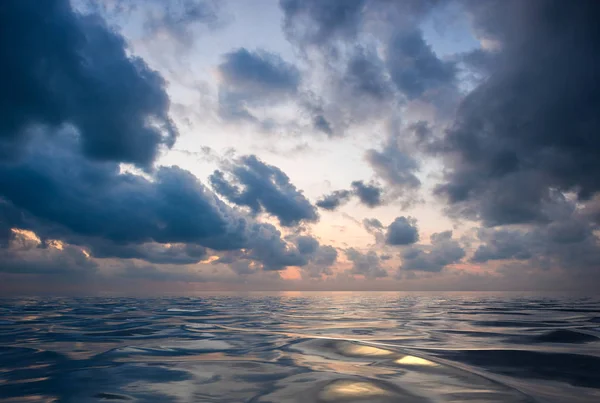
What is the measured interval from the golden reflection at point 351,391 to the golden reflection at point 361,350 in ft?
12.5

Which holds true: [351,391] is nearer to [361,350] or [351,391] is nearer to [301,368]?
[301,368]

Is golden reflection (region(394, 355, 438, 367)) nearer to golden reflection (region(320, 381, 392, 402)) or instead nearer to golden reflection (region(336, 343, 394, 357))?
golden reflection (region(336, 343, 394, 357))

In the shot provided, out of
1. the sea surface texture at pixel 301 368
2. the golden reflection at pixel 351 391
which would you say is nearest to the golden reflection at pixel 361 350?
the sea surface texture at pixel 301 368

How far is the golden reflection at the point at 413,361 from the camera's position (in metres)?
9.71

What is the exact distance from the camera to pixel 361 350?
1220 cm

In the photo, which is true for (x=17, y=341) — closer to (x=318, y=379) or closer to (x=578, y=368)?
(x=318, y=379)

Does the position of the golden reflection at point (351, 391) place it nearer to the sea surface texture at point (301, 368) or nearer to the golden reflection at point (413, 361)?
the sea surface texture at point (301, 368)

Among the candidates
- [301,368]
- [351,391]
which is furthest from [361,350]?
[351,391]

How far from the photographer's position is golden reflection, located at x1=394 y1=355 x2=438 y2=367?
971cm

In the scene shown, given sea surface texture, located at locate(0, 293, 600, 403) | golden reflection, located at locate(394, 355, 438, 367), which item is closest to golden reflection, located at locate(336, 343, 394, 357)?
sea surface texture, located at locate(0, 293, 600, 403)

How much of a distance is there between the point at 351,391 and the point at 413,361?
3770 mm

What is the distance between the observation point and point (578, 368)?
30.2 ft

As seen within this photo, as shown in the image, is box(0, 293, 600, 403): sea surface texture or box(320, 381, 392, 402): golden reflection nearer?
box(320, 381, 392, 402): golden reflection

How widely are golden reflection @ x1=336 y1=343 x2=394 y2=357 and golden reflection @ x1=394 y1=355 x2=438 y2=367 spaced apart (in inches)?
30.3
